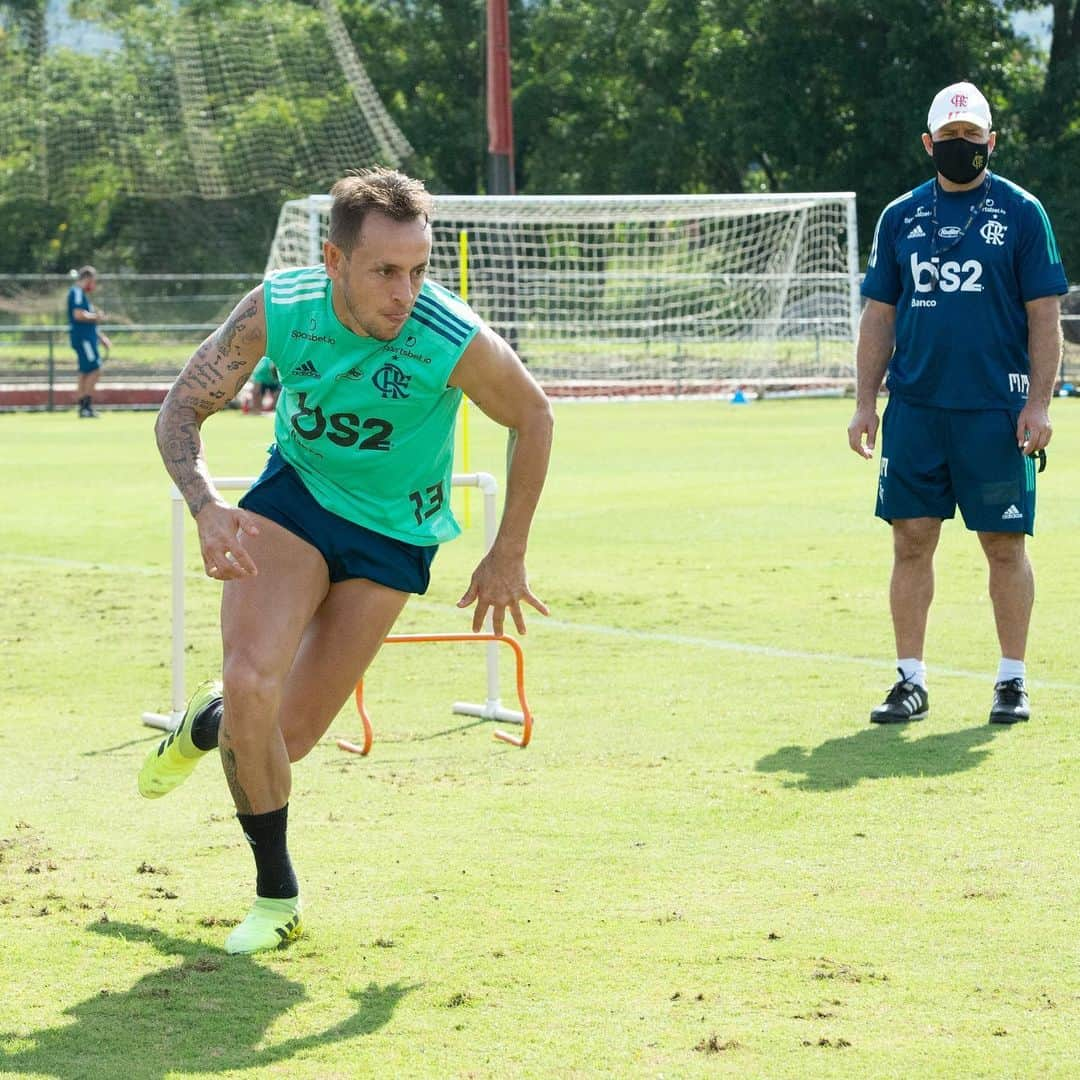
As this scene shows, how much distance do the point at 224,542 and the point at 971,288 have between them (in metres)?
3.72

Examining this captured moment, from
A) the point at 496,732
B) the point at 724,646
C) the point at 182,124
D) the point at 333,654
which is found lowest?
the point at 724,646

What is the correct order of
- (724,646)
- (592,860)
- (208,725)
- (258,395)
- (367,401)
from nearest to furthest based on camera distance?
(367,401), (208,725), (592,860), (724,646), (258,395)

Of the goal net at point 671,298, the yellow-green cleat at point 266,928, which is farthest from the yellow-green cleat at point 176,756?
the goal net at point 671,298

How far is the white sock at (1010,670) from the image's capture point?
7.34 meters

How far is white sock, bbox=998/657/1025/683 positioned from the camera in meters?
7.34

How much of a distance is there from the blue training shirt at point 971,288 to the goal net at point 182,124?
26.7 metres

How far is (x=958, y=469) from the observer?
737cm

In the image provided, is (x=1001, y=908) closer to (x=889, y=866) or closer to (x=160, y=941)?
(x=889, y=866)

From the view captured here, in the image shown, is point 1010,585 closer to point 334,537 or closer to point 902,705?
point 902,705

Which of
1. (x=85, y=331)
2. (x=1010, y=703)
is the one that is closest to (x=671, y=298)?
(x=85, y=331)

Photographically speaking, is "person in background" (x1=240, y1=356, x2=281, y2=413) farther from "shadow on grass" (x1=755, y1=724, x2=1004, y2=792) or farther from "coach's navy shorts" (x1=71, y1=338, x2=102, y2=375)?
"shadow on grass" (x1=755, y1=724, x2=1004, y2=792)

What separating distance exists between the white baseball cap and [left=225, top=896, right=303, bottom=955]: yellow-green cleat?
4035mm

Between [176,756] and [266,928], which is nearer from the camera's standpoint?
[266,928]

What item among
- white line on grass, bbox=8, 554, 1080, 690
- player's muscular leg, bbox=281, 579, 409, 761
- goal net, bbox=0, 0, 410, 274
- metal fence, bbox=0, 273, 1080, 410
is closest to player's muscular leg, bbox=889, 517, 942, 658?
white line on grass, bbox=8, 554, 1080, 690
